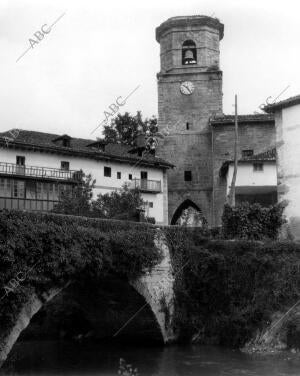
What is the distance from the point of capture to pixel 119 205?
35719mm

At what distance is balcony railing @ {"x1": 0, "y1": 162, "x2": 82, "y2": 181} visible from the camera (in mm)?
38688

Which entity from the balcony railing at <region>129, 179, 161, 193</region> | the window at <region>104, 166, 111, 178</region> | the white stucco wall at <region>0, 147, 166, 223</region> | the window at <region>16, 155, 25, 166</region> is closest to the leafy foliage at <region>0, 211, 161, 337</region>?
the window at <region>16, 155, 25, 166</region>

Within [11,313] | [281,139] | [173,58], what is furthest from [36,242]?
[173,58]

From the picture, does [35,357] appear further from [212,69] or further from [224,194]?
[212,69]

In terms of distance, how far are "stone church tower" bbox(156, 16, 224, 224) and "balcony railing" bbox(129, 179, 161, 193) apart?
244 cm

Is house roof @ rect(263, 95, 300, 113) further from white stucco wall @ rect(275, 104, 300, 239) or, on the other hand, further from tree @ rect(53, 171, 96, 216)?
tree @ rect(53, 171, 96, 216)

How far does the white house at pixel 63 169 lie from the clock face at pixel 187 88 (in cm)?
576

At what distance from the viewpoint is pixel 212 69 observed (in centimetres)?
4762

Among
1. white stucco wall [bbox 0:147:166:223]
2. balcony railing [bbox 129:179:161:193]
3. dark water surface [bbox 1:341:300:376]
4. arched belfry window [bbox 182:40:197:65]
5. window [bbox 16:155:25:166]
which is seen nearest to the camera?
dark water surface [bbox 1:341:300:376]

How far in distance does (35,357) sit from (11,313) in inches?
236

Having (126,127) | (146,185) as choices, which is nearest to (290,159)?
(146,185)

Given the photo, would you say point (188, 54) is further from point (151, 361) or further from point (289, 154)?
point (151, 361)

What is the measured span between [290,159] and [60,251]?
15.6 m

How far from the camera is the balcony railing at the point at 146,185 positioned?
4425 cm
